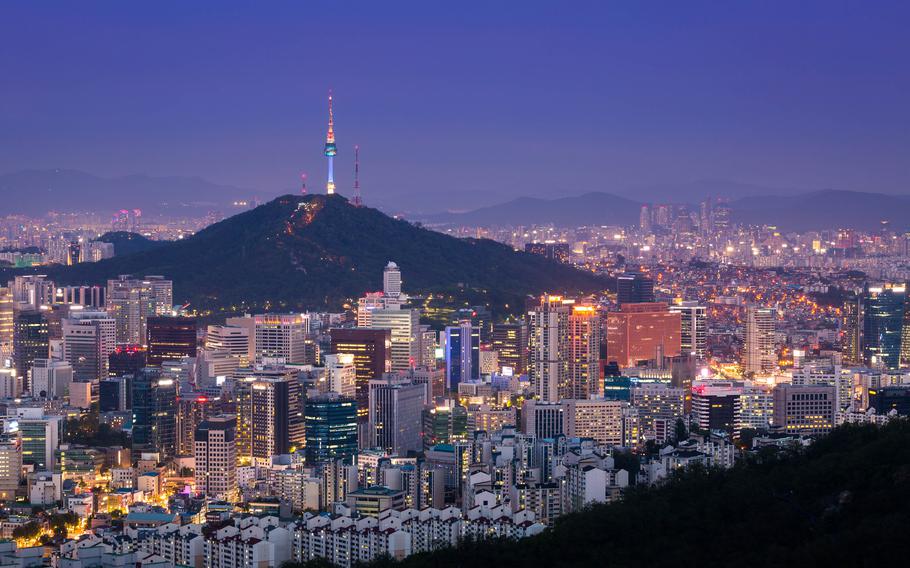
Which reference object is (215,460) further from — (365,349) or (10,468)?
(365,349)

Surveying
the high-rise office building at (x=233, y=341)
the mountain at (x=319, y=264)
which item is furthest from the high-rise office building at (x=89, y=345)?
the mountain at (x=319, y=264)

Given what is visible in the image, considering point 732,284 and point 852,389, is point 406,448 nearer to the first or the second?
point 852,389

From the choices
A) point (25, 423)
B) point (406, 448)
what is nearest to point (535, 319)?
point (406, 448)

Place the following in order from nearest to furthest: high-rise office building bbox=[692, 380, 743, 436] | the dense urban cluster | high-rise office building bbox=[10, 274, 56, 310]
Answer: the dense urban cluster
high-rise office building bbox=[692, 380, 743, 436]
high-rise office building bbox=[10, 274, 56, 310]

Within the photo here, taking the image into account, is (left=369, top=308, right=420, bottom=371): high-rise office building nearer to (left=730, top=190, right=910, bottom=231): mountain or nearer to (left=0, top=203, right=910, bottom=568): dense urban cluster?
(left=0, top=203, right=910, bottom=568): dense urban cluster

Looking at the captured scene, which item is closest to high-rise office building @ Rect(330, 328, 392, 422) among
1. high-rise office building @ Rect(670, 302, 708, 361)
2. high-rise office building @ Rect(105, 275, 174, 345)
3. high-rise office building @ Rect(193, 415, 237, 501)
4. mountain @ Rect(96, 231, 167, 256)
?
high-rise office building @ Rect(105, 275, 174, 345)

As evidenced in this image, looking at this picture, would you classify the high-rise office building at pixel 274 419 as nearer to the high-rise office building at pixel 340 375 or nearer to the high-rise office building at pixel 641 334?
the high-rise office building at pixel 340 375
